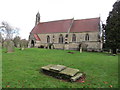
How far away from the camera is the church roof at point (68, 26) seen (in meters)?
29.0

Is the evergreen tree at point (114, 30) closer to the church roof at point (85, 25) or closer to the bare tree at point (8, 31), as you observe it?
the church roof at point (85, 25)

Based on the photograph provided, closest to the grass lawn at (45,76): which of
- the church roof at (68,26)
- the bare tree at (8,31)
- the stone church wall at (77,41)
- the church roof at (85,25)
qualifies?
the stone church wall at (77,41)

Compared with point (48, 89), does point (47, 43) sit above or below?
above

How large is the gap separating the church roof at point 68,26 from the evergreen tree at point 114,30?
5.50 m

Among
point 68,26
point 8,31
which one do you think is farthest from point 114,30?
point 8,31

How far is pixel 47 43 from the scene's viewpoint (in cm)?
3422

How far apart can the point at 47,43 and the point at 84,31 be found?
1307cm

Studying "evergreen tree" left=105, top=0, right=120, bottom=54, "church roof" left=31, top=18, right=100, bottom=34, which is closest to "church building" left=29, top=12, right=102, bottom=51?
"church roof" left=31, top=18, right=100, bottom=34

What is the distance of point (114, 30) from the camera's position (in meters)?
21.4

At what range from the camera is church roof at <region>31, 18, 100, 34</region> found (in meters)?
29.0

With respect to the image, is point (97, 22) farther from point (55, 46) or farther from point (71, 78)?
point (71, 78)

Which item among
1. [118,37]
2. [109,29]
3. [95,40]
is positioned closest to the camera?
[118,37]

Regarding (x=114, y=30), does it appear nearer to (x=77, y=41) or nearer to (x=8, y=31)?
(x=77, y=41)

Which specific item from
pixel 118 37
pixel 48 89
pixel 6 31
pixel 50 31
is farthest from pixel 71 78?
pixel 6 31
